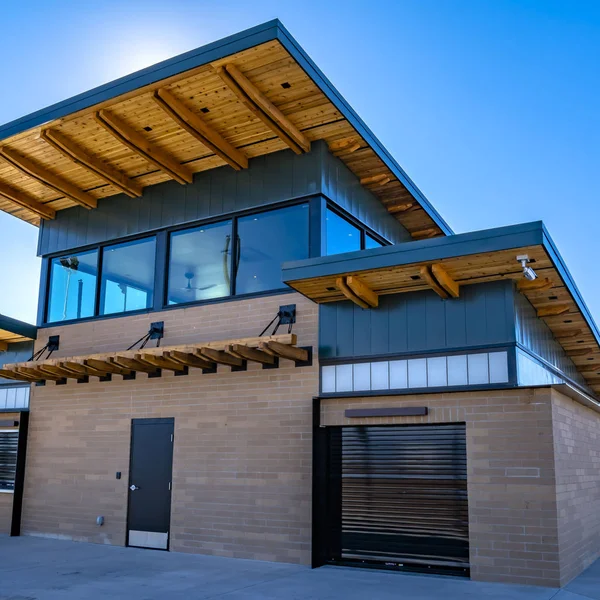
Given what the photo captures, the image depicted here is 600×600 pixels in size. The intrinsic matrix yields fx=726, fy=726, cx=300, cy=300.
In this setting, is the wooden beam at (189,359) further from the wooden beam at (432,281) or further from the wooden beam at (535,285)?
the wooden beam at (535,285)

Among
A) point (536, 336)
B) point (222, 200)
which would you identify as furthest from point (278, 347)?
point (536, 336)

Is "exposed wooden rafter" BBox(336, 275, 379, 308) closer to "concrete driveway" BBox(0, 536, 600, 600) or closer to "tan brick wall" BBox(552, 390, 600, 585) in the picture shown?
"tan brick wall" BBox(552, 390, 600, 585)

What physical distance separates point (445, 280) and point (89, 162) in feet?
20.6

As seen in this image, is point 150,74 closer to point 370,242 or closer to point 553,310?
point 370,242

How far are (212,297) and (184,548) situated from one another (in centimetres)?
384

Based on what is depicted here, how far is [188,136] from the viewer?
36.9ft

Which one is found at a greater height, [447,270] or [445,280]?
[447,270]

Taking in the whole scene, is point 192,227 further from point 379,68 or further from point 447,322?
point 379,68

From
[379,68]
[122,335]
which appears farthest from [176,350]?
[379,68]

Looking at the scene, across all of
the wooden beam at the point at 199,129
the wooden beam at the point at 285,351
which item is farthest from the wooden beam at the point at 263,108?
the wooden beam at the point at 285,351

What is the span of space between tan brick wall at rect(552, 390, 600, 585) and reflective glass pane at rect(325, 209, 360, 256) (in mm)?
4056

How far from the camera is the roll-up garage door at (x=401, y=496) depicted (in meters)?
8.96

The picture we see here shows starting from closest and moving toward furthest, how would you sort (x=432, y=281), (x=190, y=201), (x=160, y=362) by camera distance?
1. (x=432, y=281)
2. (x=160, y=362)
3. (x=190, y=201)

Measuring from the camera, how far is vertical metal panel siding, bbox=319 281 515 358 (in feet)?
30.0
